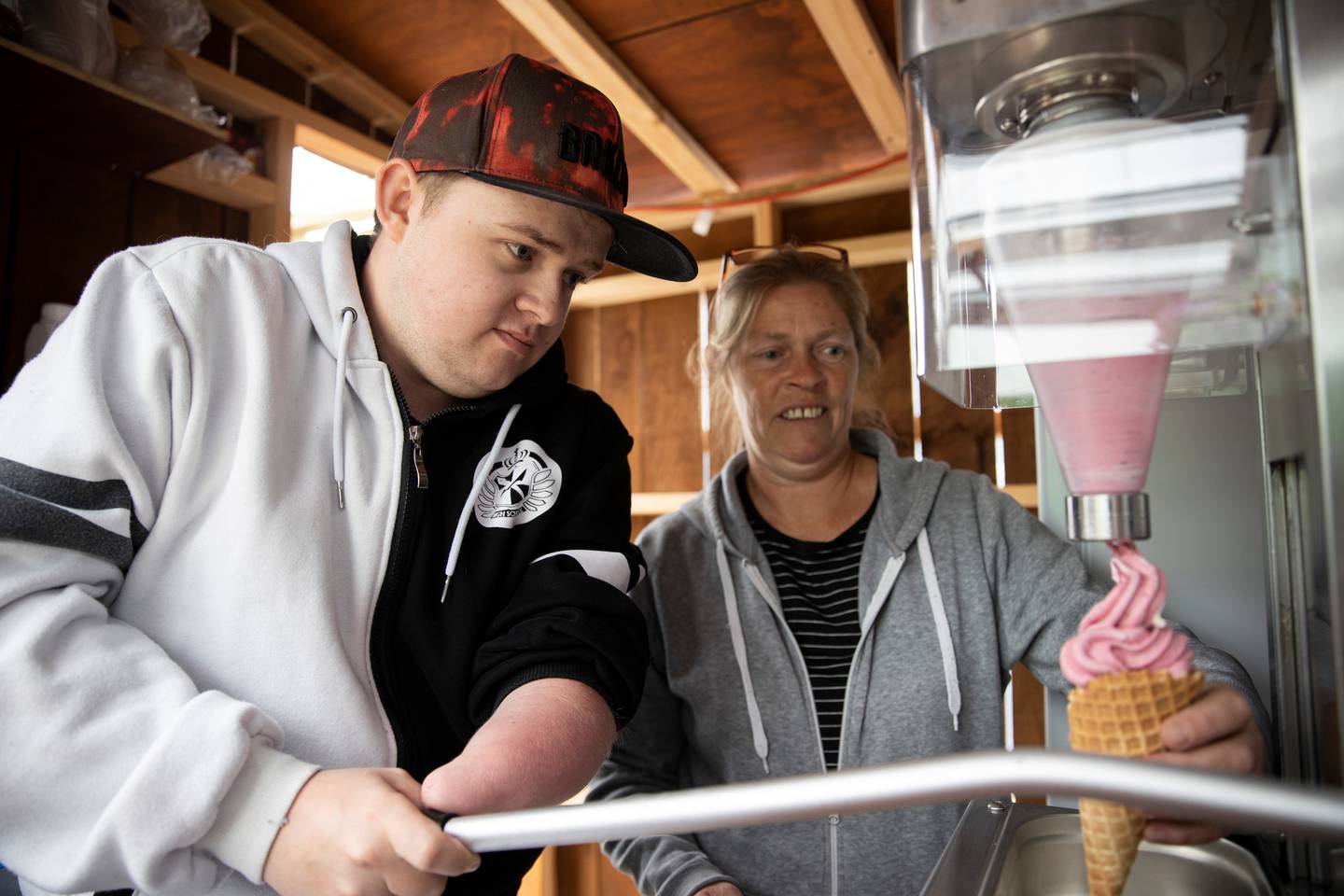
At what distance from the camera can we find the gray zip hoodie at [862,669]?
1.21 m

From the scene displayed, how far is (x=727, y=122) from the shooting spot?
217cm

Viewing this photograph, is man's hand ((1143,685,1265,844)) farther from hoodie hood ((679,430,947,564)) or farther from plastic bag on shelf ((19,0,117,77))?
plastic bag on shelf ((19,0,117,77))

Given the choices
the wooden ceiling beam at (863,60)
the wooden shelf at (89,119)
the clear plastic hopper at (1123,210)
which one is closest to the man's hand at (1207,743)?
the clear plastic hopper at (1123,210)

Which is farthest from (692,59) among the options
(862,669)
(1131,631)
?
(1131,631)

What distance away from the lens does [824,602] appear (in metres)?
1.37

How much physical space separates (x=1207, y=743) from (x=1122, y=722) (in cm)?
7

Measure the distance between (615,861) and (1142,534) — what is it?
993 millimetres

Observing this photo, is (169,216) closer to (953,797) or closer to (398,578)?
(398,578)

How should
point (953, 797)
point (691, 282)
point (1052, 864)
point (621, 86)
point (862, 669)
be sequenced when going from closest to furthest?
point (953, 797)
point (1052, 864)
point (862, 669)
point (621, 86)
point (691, 282)

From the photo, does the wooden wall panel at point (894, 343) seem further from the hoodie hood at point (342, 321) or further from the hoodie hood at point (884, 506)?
the hoodie hood at point (342, 321)

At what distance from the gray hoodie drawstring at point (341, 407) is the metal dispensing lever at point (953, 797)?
45 cm

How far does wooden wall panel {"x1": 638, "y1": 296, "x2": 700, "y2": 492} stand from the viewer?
8.75 feet

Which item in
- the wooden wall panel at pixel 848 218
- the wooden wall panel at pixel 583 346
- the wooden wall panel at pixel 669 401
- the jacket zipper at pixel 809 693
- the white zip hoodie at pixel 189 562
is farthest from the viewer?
the wooden wall panel at pixel 583 346

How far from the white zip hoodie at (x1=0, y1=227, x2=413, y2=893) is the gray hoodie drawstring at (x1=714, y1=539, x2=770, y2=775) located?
0.62 metres
